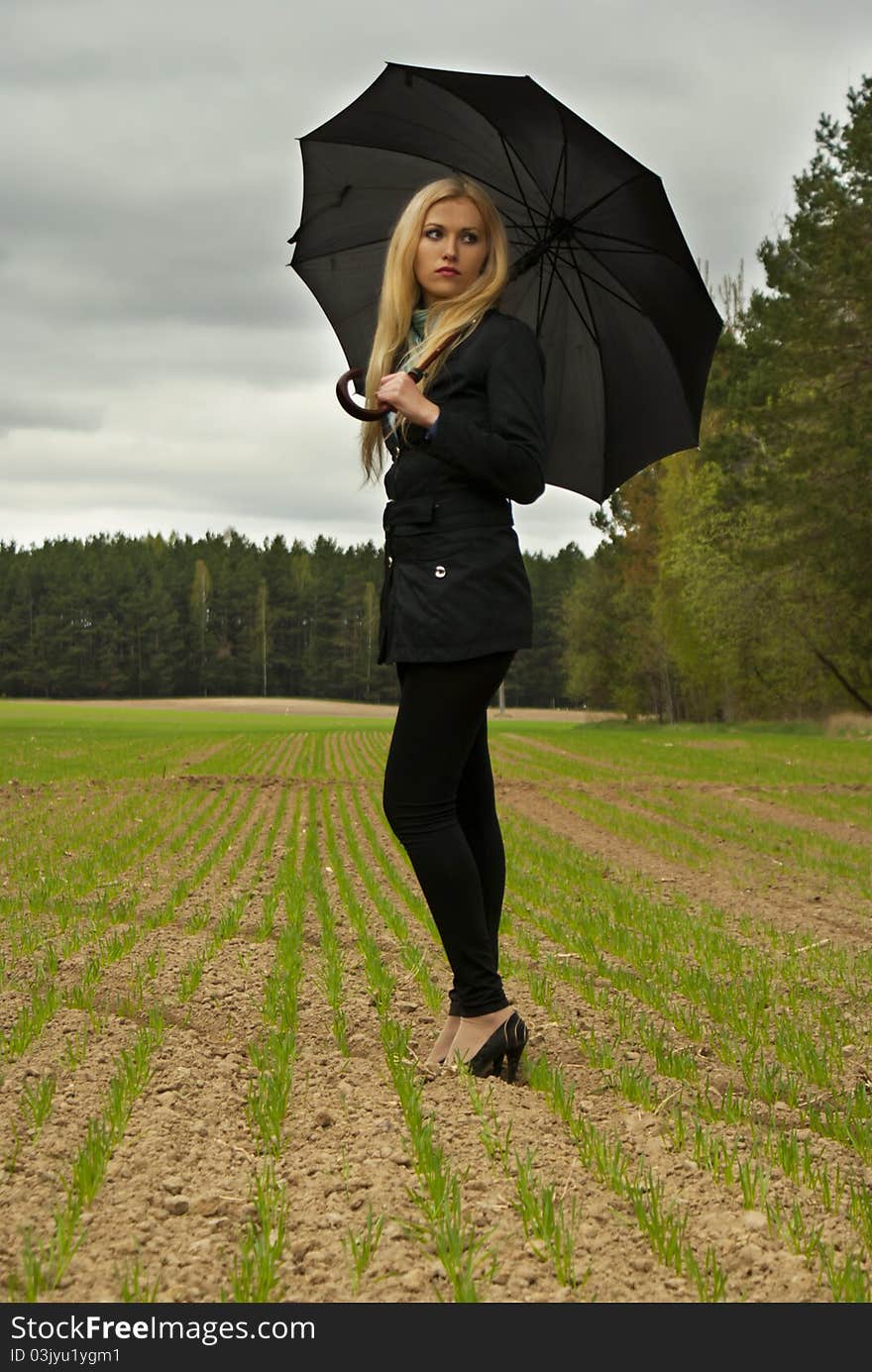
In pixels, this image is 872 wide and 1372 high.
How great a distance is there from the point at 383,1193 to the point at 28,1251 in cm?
85

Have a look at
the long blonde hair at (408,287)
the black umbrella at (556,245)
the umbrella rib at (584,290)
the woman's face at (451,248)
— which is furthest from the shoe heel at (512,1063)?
the umbrella rib at (584,290)

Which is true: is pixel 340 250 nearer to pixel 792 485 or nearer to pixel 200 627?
pixel 792 485

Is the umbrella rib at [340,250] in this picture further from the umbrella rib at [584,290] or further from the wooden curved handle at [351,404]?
the wooden curved handle at [351,404]

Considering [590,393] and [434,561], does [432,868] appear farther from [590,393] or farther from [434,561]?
[590,393]

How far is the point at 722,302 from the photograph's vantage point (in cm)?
4969

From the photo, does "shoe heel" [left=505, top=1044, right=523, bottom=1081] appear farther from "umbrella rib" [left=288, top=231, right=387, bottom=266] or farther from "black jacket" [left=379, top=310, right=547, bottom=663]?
"umbrella rib" [left=288, top=231, right=387, bottom=266]

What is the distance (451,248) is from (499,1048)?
252 centimetres

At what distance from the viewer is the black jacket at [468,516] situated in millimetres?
3623

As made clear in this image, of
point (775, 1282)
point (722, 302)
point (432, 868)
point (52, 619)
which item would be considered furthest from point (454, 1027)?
point (52, 619)

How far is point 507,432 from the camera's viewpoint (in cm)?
359

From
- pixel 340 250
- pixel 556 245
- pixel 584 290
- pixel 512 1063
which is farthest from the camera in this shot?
pixel 340 250

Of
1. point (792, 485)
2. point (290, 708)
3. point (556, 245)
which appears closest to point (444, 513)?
point (556, 245)

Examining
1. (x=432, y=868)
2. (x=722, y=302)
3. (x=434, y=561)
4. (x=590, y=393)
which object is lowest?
(x=432, y=868)

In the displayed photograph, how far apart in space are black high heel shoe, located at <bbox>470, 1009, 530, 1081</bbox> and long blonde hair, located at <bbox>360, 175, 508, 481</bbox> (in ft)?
5.89
